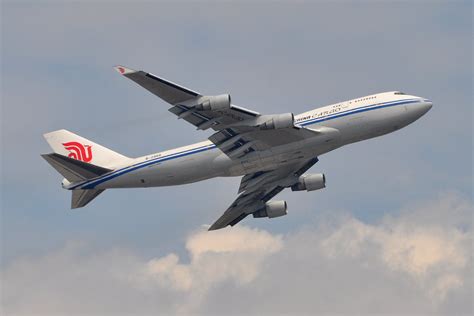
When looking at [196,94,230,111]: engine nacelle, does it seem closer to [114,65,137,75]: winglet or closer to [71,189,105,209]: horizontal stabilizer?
[114,65,137,75]: winglet

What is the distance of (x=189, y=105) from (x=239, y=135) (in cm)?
646

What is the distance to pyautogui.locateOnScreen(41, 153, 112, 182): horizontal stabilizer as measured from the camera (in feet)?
285

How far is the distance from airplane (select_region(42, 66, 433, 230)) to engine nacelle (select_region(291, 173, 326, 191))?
9 cm

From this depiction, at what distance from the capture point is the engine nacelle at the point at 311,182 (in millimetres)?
93500

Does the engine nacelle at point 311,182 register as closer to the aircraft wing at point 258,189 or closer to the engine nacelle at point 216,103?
the aircraft wing at point 258,189

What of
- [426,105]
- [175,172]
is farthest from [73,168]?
[426,105]

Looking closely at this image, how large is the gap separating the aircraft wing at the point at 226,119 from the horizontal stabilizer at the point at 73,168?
1155 cm

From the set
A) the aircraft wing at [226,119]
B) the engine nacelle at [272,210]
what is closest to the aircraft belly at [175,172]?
the aircraft wing at [226,119]

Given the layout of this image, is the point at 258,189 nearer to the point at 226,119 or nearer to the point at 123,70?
the point at 226,119

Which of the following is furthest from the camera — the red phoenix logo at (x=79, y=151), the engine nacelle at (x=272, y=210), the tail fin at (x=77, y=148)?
→ the engine nacelle at (x=272, y=210)

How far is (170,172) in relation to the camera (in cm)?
8744

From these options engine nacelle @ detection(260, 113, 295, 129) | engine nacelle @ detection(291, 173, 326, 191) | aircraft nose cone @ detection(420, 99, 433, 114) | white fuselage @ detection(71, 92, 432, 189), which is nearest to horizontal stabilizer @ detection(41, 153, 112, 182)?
white fuselage @ detection(71, 92, 432, 189)

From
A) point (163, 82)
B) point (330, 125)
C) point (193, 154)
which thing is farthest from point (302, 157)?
point (163, 82)

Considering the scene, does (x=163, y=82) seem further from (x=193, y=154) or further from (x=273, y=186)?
(x=273, y=186)
